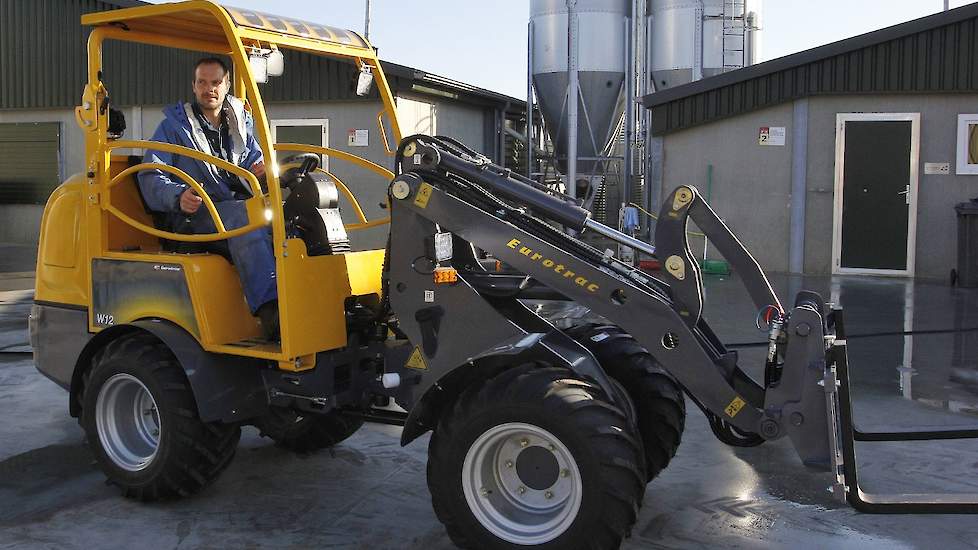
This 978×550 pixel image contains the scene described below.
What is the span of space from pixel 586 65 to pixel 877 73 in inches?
244

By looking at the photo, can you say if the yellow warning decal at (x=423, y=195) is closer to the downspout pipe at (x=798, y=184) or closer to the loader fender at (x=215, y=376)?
the loader fender at (x=215, y=376)

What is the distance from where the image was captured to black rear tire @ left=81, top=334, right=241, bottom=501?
15.8 ft

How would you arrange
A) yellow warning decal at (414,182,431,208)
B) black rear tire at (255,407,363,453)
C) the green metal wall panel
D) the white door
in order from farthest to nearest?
the green metal wall panel, the white door, black rear tire at (255,407,363,453), yellow warning decal at (414,182,431,208)

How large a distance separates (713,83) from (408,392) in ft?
41.5

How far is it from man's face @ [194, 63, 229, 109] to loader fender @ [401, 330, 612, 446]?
6.87 feet

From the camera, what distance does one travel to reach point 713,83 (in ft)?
52.9

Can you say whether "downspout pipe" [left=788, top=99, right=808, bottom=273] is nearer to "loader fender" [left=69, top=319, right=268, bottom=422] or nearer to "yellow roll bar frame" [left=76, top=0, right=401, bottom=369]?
"yellow roll bar frame" [left=76, top=0, right=401, bottom=369]

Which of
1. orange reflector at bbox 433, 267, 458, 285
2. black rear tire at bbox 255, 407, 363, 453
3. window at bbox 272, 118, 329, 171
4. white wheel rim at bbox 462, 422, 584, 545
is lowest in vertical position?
black rear tire at bbox 255, 407, 363, 453

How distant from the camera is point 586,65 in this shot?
19781 mm

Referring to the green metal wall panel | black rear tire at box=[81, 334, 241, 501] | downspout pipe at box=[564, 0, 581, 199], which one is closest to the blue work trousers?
black rear tire at box=[81, 334, 241, 501]

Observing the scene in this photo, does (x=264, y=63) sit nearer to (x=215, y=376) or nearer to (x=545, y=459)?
(x=215, y=376)

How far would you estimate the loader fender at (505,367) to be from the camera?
13.6 ft

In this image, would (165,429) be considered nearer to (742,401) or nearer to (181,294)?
(181,294)

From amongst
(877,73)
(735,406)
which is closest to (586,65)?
(877,73)
